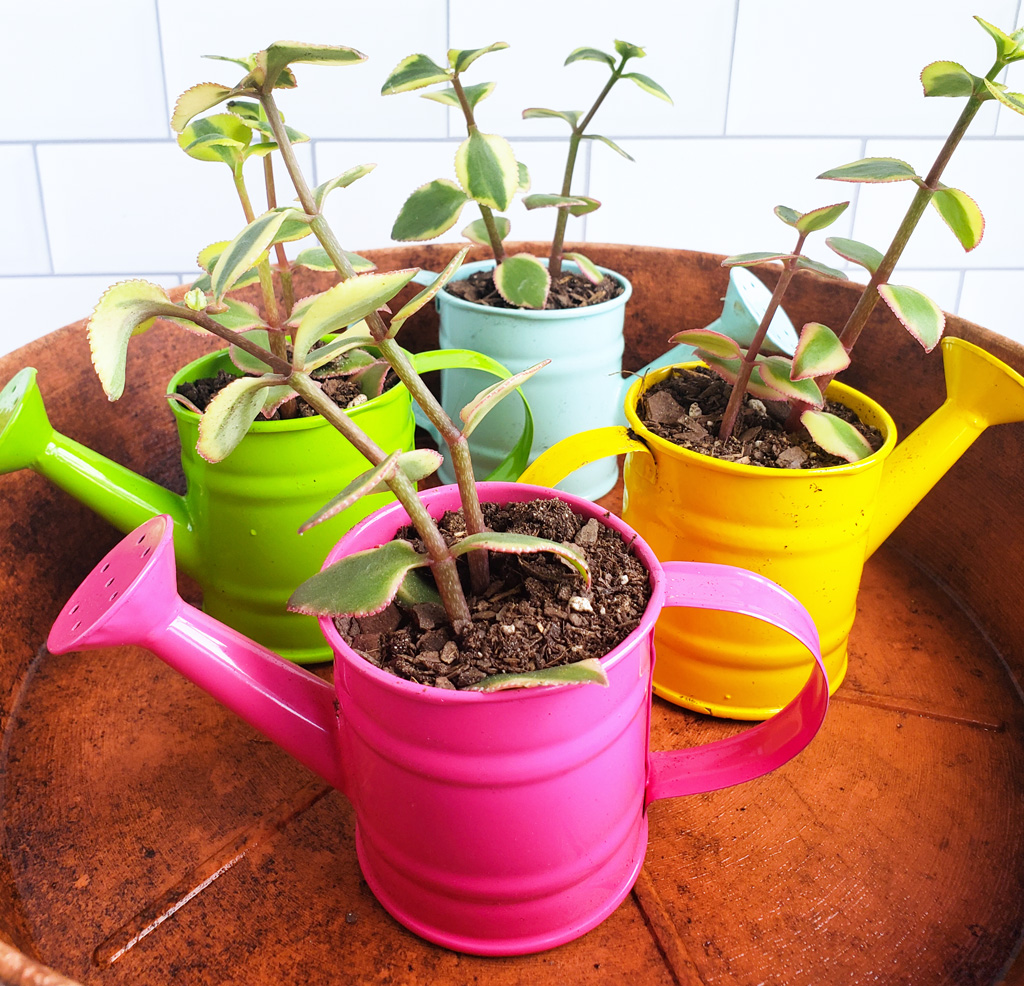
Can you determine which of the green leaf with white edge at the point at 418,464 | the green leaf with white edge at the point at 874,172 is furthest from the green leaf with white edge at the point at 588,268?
the green leaf with white edge at the point at 418,464

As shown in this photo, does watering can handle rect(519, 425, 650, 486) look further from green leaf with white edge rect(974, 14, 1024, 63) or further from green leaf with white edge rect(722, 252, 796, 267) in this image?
green leaf with white edge rect(974, 14, 1024, 63)

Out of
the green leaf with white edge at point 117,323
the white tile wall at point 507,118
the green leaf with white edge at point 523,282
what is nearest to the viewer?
the green leaf with white edge at point 117,323

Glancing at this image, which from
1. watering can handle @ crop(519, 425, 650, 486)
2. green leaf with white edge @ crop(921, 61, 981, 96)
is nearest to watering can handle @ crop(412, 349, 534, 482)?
watering can handle @ crop(519, 425, 650, 486)

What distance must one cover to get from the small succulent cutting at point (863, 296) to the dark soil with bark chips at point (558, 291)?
0.52 feet

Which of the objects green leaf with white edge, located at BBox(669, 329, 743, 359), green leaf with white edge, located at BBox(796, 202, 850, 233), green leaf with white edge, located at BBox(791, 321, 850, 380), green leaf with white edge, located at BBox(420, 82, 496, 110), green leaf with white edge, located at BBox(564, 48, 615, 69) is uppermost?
green leaf with white edge, located at BBox(564, 48, 615, 69)

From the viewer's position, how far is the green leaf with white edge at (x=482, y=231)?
63 centimetres

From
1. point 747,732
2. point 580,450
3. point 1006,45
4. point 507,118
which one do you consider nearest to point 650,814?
point 747,732

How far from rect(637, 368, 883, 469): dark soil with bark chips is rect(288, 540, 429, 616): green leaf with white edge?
0.20 metres

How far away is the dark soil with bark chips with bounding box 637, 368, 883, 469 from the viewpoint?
1.53 ft

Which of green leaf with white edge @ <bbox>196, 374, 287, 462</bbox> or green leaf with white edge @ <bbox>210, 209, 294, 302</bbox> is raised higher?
green leaf with white edge @ <bbox>210, 209, 294, 302</bbox>

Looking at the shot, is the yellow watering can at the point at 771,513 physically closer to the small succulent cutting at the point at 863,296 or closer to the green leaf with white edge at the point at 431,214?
the small succulent cutting at the point at 863,296

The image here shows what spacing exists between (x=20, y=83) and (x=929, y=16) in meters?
0.97

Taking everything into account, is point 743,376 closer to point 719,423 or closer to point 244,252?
point 719,423

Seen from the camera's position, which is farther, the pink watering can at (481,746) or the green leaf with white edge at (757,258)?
the green leaf with white edge at (757,258)
